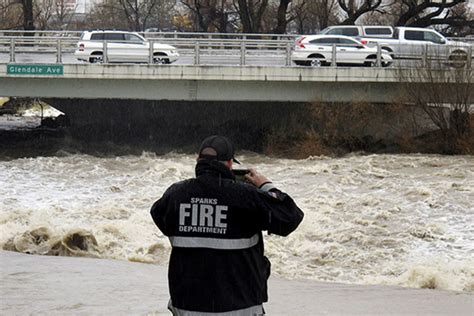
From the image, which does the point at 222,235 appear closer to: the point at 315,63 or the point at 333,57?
the point at 333,57

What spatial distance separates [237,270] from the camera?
15.3 feet

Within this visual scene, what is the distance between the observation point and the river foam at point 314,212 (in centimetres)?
1442

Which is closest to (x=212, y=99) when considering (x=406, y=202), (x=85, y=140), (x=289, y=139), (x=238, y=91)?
(x=238, y=91)

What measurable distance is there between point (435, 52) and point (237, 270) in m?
27.1

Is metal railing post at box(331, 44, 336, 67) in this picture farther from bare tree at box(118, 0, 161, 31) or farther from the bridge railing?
bare tree at box(118, 0, 161, 31)

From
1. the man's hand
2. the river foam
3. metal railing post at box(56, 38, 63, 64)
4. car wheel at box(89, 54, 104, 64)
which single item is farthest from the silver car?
the man's hand

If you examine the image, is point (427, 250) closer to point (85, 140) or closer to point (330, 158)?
point (330, 158)

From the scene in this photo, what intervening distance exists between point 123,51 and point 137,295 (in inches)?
796

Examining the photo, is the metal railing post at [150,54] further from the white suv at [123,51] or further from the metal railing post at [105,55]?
the metal railing post at [105,55]

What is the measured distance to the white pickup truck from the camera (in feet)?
99.5

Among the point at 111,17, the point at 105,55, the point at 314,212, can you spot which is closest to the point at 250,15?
the point at 105,55

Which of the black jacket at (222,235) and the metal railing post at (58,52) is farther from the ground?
the metal railing post at (58,52)

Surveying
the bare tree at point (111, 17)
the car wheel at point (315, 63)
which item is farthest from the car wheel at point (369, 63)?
the bare tree at point (111, 17)

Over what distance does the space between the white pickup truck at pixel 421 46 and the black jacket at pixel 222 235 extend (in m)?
25.8
